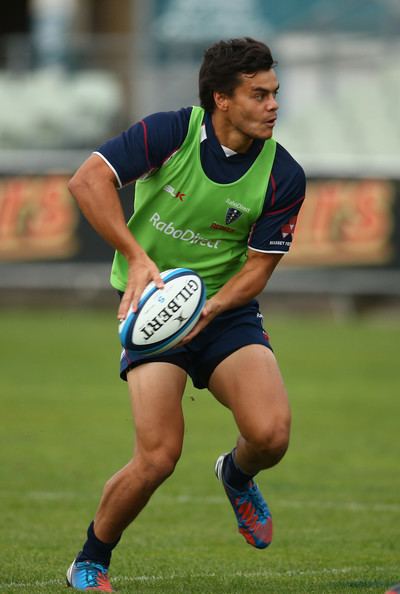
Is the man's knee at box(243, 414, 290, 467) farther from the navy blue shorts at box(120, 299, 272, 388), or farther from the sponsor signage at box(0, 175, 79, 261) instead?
the sponsor signage at box(0, 175, 79, 261)

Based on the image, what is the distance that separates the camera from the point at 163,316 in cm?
Answer: 563

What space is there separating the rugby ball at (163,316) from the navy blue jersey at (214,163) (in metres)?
0.51

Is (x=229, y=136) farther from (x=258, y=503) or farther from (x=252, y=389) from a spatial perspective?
(x=258, y=503)

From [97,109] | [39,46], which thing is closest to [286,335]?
[97,109]

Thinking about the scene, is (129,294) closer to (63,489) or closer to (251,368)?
(251,368)

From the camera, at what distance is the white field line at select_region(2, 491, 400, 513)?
8.30 m

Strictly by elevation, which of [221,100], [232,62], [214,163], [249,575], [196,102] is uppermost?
[232,62]

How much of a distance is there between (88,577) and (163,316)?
121 centimetres

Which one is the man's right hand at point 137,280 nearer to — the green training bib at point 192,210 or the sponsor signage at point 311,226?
the green training bib at point 192,210

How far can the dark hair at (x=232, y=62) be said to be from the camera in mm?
5883

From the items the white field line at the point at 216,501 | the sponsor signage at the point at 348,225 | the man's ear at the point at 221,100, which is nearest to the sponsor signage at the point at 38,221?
the sponsor signage at the point at 348,225

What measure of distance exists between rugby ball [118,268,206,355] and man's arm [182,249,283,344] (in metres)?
0.25

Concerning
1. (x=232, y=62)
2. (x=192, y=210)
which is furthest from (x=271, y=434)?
(x=232, y=62)

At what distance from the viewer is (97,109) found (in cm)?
2459
